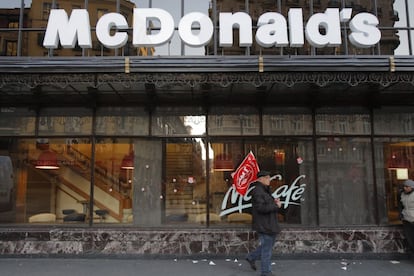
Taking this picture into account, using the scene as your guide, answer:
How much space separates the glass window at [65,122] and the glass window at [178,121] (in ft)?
5.43

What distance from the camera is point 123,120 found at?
9.05 meters

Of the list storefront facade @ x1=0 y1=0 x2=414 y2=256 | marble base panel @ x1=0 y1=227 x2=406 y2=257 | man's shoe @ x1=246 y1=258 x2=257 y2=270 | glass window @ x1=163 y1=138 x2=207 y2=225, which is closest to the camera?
man's shoe @ x1=246 y1=258 x2=257 y2=270

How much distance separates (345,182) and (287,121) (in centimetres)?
203

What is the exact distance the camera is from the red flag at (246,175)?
883 centimetres

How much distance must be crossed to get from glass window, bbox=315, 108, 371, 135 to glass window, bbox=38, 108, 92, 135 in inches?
223

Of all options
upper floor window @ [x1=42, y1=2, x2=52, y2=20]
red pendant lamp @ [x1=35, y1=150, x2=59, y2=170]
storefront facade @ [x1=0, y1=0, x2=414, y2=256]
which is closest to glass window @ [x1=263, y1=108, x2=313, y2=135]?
storefront facade @ [x1=0, y1=0, x2=414, y2=256]

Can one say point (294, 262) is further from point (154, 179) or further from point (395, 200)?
point (154, 179)

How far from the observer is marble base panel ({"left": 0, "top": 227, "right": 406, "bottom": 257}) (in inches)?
327

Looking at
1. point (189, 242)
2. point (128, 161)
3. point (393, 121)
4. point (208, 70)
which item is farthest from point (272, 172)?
point (128, 161)

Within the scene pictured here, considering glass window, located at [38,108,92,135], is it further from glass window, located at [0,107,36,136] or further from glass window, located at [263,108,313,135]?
glass window, located at [263,108,313,135]

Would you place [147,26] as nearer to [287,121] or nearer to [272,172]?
[287,121]

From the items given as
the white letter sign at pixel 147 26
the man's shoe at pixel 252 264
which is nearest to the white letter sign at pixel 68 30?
the white letter sign at pixel 147 26

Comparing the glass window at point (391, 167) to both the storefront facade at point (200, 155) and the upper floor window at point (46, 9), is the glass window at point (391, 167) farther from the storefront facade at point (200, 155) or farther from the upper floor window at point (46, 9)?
the upper floor window at point (46, 9)

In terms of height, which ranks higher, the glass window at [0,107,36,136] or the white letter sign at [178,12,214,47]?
the white letter sign at [178,12,214,47]
